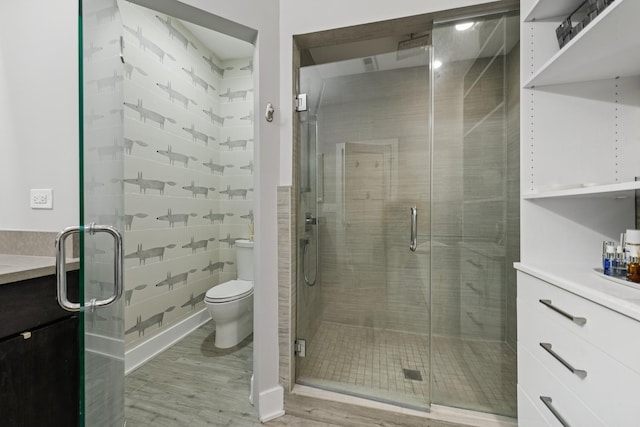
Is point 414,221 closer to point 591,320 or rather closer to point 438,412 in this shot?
point 438,412

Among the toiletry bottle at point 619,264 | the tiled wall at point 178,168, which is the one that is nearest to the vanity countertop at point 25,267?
the tiled wall at point 178,168

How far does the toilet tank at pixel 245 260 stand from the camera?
2519 millimetres

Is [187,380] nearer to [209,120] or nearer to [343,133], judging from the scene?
[343,133]

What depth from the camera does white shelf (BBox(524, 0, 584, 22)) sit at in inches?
40.3

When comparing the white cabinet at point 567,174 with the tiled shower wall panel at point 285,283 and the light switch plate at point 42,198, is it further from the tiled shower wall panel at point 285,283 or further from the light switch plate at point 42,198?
the light switch plate at point 42,198

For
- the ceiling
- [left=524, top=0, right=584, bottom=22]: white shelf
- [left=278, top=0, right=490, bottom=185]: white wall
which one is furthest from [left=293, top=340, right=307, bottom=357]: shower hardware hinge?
the ceiling

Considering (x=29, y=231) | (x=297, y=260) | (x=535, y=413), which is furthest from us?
(x=297, y=260)

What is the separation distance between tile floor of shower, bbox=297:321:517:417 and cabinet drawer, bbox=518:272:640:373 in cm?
63

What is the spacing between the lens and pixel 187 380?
1739mm

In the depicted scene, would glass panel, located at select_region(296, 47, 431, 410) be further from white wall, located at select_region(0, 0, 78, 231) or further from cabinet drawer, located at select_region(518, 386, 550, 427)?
white wall, located at select_region(0, 0, 78, 231)

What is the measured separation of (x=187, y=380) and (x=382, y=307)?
151 centimetres

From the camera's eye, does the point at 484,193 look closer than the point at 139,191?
Yes

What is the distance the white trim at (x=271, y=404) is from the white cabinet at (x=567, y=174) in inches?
46.4

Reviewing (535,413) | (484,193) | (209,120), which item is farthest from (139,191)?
(535,413)
